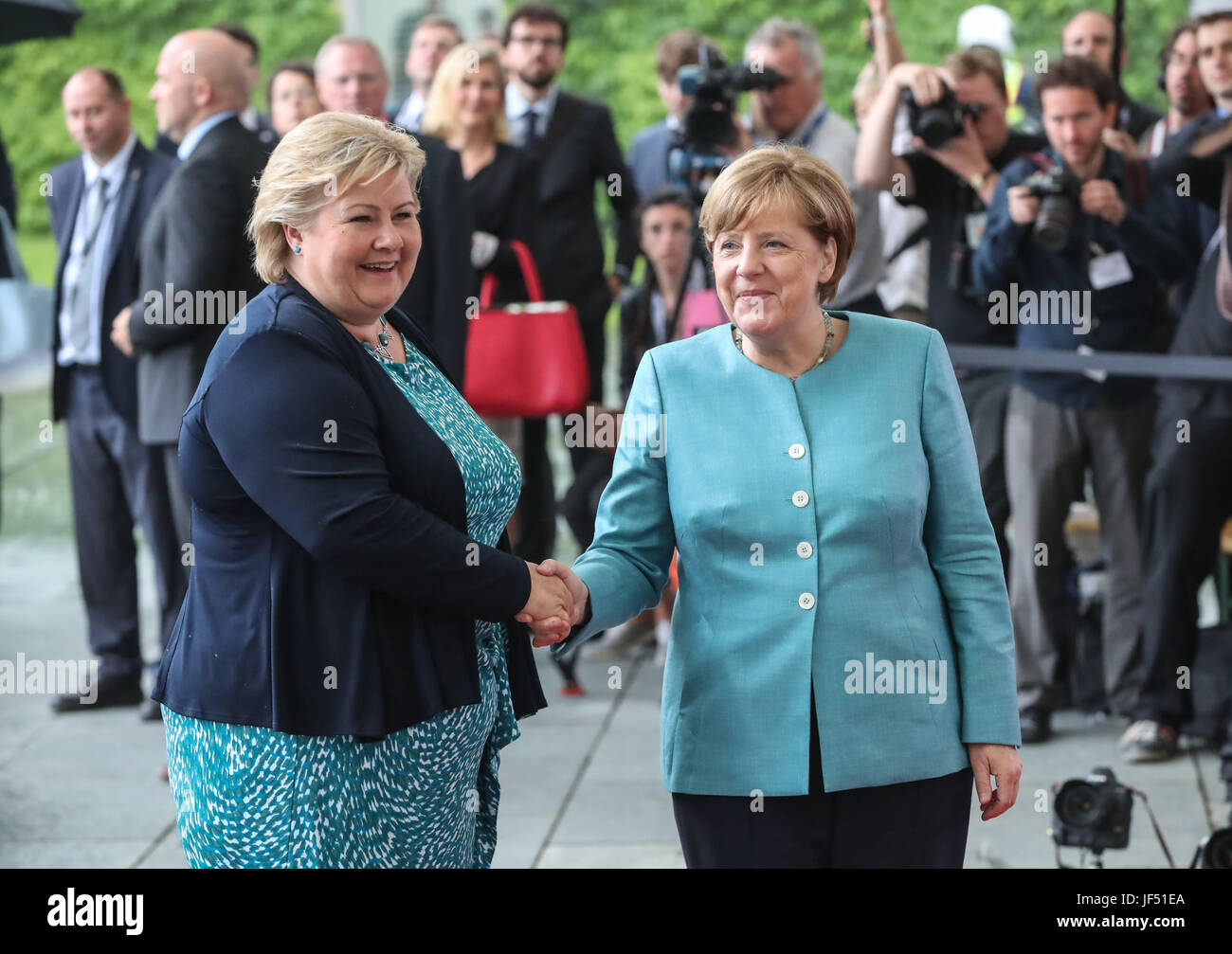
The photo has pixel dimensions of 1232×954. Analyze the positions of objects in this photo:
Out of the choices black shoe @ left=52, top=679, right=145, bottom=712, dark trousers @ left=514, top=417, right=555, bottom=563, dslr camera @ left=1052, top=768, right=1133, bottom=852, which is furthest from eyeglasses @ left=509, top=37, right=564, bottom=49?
dslr camera @ left=1052, top=768, right=1133, bottom=852

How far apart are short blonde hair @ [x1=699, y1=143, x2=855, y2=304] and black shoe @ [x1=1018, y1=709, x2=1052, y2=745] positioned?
3405 millimetres

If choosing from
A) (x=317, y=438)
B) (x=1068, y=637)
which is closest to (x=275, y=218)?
(x=317, y=438)

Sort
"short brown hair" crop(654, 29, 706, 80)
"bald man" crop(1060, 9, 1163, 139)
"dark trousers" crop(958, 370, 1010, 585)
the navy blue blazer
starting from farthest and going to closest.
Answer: "short brown hair" crop(654, 29, 706, 80)
"bald man" crop(1060, 9, 1163, 139)
"dark trousers" crop(958, 370, 1010, 585)
the navy blue blazer

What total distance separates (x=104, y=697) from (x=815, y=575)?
4441 mm

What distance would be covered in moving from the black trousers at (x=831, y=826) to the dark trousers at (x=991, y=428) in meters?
3.57

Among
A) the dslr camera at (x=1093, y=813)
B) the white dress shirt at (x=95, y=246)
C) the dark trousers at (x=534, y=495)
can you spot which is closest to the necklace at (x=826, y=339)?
the dslr camera at (x=1093, y=813)

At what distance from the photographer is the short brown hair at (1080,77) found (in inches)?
226

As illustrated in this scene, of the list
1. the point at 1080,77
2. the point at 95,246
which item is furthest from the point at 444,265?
the point at 1080,77

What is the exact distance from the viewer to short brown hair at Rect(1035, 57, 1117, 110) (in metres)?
5.74

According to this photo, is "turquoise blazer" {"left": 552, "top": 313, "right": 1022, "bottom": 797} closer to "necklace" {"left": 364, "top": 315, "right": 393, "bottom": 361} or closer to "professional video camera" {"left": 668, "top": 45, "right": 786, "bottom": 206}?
"necklace" {"left": 364, "top": 315, "right": 393, "bottom": 361}

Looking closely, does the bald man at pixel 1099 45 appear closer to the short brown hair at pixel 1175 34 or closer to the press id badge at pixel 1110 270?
the short brown hair at pixel 1175 34

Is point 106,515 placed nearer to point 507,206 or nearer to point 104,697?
point 104,697

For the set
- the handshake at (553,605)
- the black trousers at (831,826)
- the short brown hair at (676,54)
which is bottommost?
the black trousers at (831,826)
